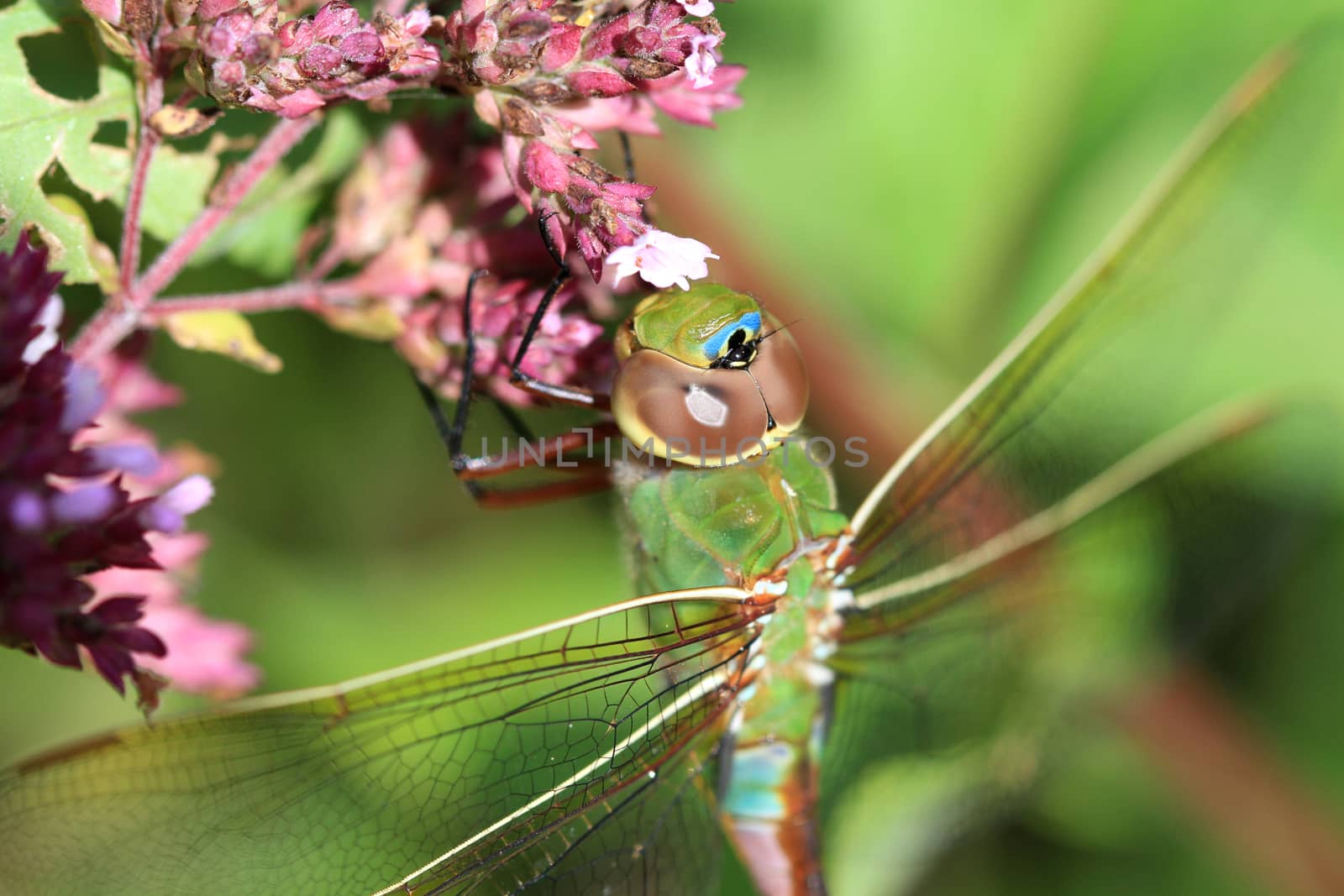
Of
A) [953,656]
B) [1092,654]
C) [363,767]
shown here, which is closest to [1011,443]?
[953,656]

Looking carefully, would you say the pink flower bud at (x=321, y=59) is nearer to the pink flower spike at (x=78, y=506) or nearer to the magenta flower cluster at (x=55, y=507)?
the magenta flower cluster at (x=55, y=507)

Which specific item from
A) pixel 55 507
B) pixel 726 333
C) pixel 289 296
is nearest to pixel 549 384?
pixel 726 333

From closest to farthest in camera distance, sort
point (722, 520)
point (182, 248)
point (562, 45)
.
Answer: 1. point (562, 45)
2. point (182, 248)
3. point (722, 520)

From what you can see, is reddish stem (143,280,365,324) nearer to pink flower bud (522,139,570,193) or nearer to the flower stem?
the flower stem

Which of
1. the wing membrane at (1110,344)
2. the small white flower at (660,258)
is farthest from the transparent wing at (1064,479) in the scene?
the small white flower at (660,258)

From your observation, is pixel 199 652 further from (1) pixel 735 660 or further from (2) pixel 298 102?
(2) pixel 298 102

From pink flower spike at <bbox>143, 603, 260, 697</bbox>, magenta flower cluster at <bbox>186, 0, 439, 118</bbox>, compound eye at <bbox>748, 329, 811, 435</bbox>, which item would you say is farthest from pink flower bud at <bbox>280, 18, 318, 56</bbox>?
pink flower spike at <bbox>143, 603, 260, 697</bbox>

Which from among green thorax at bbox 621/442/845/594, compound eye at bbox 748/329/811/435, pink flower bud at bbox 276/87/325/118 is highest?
pink flower bud at bbox 276/87/325/118
